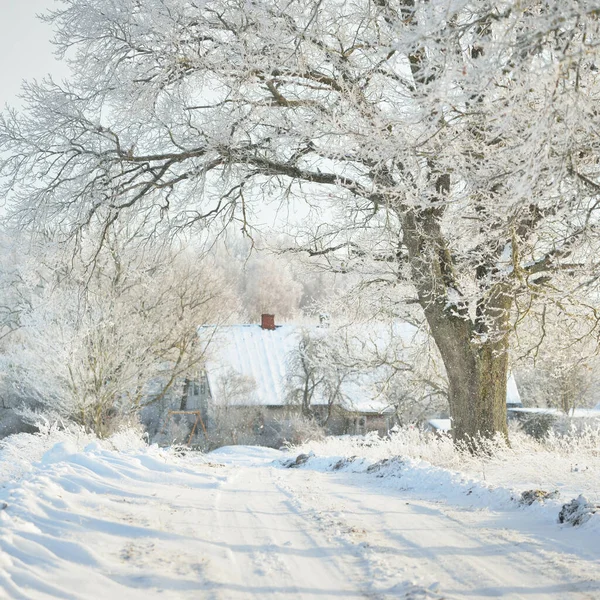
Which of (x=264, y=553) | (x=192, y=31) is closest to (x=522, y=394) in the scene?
(x=192, y=31)

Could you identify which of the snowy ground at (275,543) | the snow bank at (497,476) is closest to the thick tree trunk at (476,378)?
the snow bank at (497,476)

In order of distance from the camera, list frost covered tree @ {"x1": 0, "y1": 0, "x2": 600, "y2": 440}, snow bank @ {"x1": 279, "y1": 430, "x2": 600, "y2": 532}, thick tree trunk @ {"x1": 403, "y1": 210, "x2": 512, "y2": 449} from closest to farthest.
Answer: snow bank @ {"x1": 279, "y1": 430, "x2": 600, "y2": 532}
frost covered tree @ {"x1": 0, "y1": 0, "x2": 600, "y2": 440}
thick tree trunk @ {"x1": 403, "y1": 210, "x2": 512, "y2": 449}

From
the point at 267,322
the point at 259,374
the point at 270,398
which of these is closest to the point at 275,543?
the point at 270,398

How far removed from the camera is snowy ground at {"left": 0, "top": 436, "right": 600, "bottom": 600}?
128 inches

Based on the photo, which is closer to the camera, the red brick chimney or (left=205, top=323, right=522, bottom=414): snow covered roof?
(left=205, top=323, right=522, bottom=414): snow covered roof

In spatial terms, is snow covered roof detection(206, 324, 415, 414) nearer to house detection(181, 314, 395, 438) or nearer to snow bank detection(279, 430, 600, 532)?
house detection(181, 314, 395, 438)

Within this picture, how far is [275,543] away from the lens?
4164mm

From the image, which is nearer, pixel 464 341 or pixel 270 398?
pixel 464 341

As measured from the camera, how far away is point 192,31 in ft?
26.7

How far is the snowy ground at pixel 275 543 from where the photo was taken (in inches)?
128

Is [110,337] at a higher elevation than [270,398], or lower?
higher

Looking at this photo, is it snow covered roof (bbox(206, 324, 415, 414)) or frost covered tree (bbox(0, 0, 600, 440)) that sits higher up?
frost covered tree (bbox(0, 0, 600, 440))

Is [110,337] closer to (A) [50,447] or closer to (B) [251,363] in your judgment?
(A) [50,447]

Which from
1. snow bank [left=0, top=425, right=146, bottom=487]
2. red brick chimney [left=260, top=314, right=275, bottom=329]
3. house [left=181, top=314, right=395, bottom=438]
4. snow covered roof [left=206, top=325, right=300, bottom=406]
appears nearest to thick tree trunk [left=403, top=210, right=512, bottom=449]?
snow bank [left=0, top=425, right=146, bottom=487]
